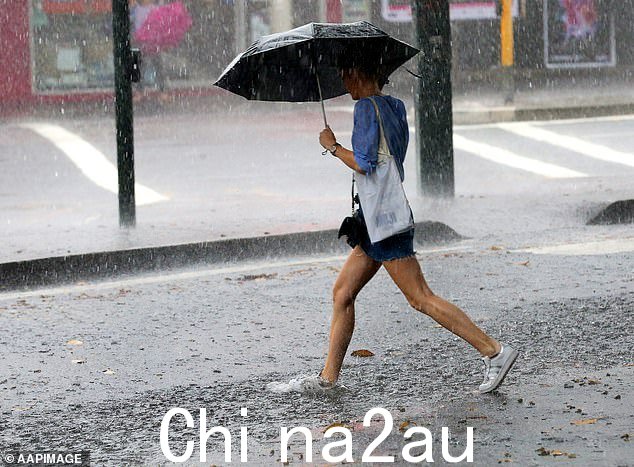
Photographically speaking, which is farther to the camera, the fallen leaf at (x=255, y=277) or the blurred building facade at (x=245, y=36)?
the blurred building facade at (x=245, y=36)

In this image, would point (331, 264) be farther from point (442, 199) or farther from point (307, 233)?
point (442, 199)

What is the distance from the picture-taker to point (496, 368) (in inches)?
266

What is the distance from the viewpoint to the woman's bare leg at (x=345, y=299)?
6934 mm

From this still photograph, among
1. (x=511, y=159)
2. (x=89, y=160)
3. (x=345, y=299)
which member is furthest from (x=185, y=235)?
(x=511, y=159)

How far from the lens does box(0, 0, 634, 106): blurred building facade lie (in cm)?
2647

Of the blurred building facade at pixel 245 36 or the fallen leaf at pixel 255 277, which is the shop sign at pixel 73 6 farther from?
the fallen leaf at pixel 255 277

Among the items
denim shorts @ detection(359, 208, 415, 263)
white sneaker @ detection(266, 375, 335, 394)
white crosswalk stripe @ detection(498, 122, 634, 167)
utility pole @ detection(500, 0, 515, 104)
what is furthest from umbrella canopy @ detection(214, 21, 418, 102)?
utility pole @ detection(500, 0, 515, 104)

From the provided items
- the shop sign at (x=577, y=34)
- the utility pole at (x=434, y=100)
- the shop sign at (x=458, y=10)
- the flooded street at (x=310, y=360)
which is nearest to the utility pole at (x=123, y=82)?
the flooded street at (x=310, y=360)

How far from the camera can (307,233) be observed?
12.1m

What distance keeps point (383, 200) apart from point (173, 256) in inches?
200

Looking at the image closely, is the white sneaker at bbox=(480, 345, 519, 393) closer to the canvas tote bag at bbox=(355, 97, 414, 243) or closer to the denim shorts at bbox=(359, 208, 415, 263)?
the denim shorts at bbox=(359, 208, 415, 263)

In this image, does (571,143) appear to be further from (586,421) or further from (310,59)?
(586,421)

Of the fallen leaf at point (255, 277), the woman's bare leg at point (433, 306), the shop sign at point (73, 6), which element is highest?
the shop sign at point (73, 6)

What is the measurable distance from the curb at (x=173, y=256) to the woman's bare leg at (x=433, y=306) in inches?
180
